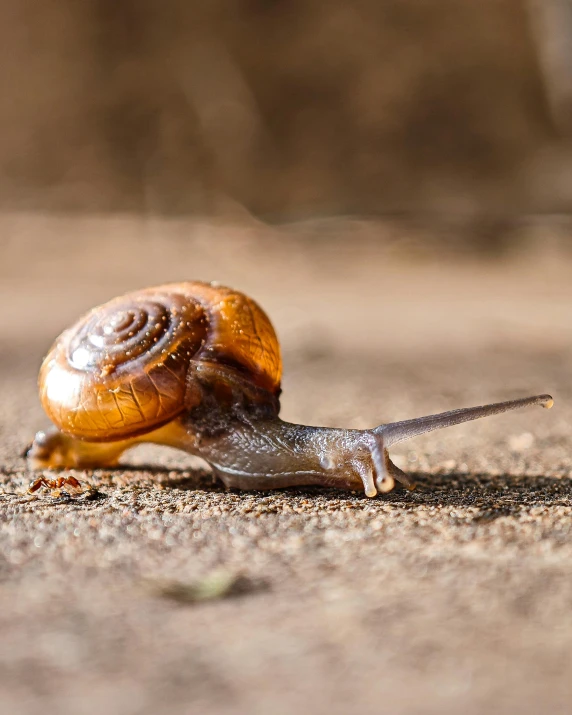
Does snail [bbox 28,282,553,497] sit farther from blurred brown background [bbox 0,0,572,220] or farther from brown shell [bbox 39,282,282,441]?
blurred brown background [bbox 0,0,572,220]

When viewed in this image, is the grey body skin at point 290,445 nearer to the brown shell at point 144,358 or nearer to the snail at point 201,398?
the snail at point 201,398

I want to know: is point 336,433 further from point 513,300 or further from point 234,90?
point 234,90

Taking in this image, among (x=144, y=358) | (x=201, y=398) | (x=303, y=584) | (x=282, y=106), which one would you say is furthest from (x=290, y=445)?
(x=282, y=106)

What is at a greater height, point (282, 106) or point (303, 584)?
point (282, 106)

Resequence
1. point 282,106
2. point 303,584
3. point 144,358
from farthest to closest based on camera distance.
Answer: point 282,106 → point 144,358 → point 303,584

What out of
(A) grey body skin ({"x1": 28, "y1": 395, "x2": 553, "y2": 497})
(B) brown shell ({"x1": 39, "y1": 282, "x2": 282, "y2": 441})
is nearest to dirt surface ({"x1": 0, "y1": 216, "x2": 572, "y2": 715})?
(A) grey body skin ({"x1": 28, "y1": 395, "x2": 553, "y2": 497})

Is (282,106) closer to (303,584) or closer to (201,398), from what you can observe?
(201,398)

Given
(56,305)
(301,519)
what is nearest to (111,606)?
(301,519)
